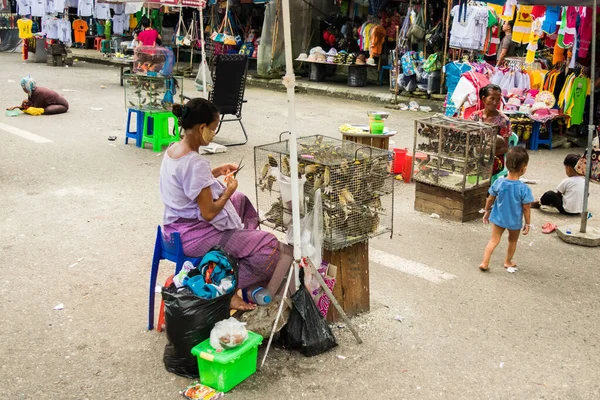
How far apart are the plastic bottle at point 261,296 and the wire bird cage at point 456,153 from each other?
3.34 metres

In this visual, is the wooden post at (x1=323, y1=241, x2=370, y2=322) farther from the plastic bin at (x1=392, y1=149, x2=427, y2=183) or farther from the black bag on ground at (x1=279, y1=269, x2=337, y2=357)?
the plastic bin at (x1=392, y1=149, x2=427, y2=183)

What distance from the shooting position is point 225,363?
3699 mm

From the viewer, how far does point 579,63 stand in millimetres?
11422

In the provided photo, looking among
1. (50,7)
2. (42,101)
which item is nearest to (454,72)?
(42,101)

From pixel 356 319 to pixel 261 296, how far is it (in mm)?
820

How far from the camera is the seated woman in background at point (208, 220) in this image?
13.9 ft

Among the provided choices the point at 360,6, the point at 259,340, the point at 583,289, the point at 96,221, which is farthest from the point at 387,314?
the point at 360,6

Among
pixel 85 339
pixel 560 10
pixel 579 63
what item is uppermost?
pixel 560 10

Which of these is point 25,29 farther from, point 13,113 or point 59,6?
point 13,113

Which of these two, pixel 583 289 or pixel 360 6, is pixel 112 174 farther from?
pixel 360 6

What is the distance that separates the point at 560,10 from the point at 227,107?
5.58 m

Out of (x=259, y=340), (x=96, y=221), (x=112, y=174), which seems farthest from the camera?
(x=112, y=174)

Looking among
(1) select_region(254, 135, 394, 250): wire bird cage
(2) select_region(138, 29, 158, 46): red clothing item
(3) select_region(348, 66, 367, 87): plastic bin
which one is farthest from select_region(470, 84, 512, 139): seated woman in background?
(2) select_region(138, 29, 158, 46): red clothing item

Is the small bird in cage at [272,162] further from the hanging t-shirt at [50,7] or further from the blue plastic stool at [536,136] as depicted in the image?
the hanging t-shirt at [50,7]
